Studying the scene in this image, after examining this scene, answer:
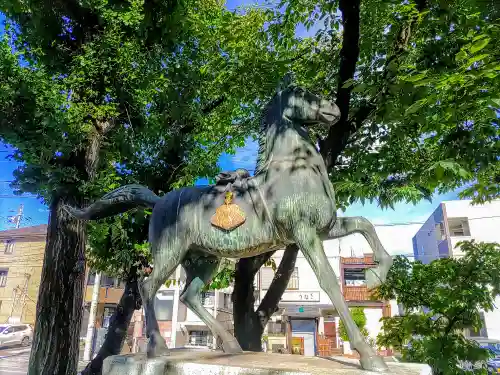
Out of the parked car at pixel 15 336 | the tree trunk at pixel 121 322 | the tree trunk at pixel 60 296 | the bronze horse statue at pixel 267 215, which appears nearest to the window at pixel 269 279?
the parked car at pixel 15 336

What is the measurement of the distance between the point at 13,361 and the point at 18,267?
37.2ft

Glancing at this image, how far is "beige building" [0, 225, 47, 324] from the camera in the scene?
10258 mm

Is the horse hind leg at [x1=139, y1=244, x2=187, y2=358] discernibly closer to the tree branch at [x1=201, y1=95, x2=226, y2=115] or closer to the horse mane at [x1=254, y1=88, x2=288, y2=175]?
the horse mane at [x1=254, y1=88, x2=288, y2=175]

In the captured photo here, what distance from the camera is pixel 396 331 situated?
6.30 metres

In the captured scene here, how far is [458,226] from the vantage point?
2580 centimetres

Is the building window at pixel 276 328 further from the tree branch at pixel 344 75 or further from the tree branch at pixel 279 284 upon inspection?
the tree branch at pixel 344 75

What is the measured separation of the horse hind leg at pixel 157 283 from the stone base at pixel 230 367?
19 centimetres

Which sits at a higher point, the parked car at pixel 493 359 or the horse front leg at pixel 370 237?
the horse front leg at pixel 370 237

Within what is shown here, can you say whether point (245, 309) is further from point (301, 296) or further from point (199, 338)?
point (199, 338)

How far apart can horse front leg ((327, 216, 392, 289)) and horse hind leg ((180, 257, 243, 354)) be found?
126cm

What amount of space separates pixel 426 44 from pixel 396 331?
4.39m

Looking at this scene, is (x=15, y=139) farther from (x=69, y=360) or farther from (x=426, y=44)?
(x=426, y=44)

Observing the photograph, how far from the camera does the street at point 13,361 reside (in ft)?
54.4

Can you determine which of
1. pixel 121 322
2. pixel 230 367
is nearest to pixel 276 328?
pixel 121 322
